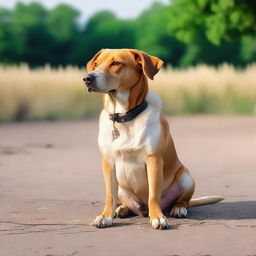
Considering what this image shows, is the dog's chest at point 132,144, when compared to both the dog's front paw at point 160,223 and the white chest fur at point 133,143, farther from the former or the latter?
the dog's front paw at point 160,223

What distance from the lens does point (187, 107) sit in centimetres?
2441

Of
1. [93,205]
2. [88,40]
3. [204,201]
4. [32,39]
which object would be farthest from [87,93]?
[88,40]

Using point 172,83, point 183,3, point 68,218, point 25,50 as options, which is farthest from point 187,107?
point 25,50

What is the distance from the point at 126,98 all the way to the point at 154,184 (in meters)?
0.74

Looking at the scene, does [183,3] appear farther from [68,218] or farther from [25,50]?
[25,50]

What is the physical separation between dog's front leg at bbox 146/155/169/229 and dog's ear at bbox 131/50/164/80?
27.0 inches

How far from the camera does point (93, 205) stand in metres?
7.42

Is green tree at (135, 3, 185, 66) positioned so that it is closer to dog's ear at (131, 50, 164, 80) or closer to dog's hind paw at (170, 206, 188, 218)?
dog's hind paw at (170, 206, 188, 218)

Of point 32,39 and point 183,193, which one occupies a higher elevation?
point 183,193

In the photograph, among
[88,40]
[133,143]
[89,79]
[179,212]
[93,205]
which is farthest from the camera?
[88,40]

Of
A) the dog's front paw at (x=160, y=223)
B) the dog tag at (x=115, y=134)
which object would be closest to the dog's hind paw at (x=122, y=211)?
the dog's front paw at (x=160, y=223)

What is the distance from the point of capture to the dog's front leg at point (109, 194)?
20.4 feet

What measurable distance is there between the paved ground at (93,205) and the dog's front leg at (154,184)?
0.14m

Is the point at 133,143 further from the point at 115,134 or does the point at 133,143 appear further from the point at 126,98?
the point at 126,98
